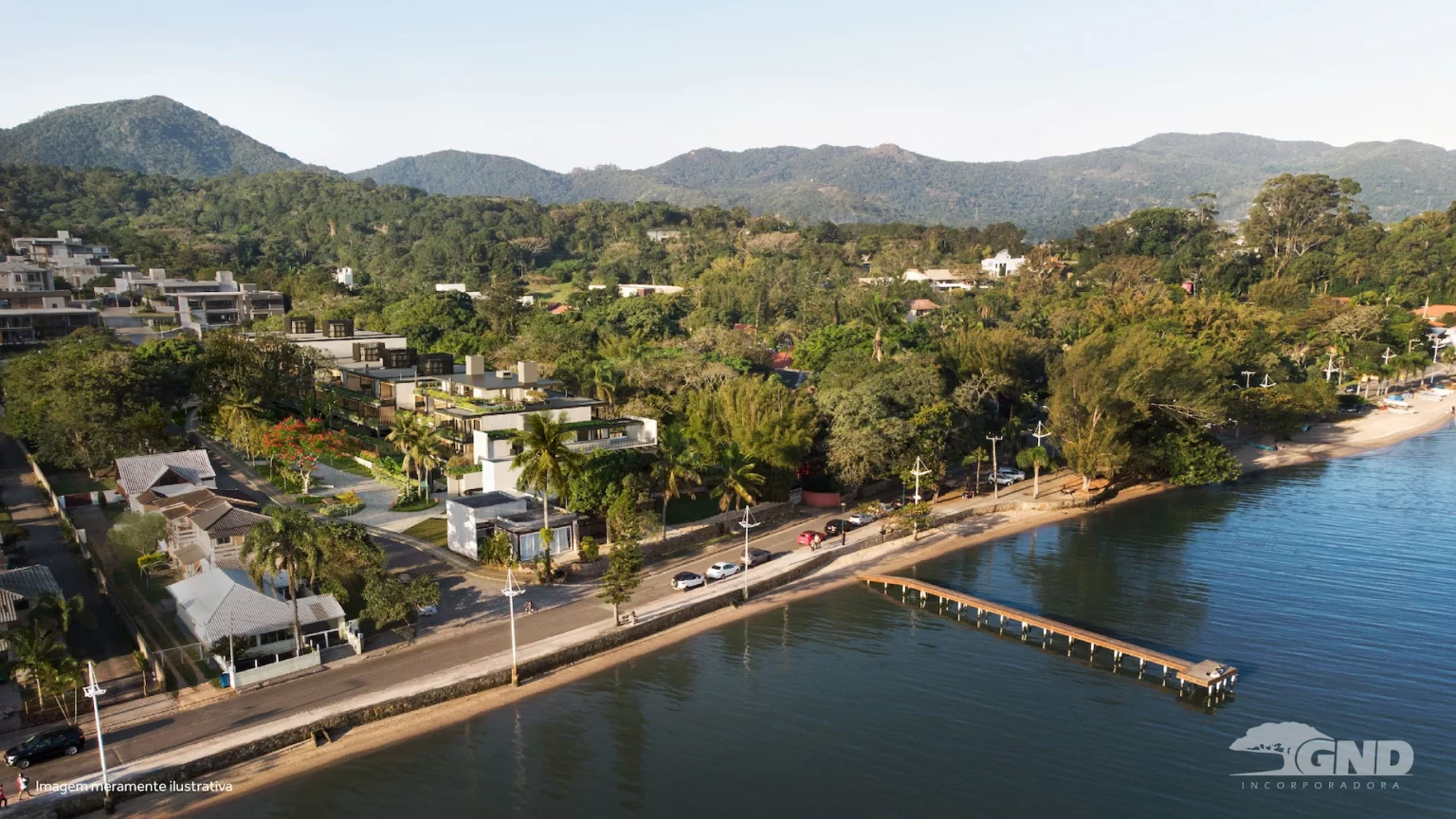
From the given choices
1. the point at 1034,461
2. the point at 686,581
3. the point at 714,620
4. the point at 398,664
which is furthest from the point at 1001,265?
the point at 398,664

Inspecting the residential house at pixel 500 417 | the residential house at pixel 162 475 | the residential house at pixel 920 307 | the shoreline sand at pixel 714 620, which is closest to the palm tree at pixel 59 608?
the shoreline sand at pixel 714 620

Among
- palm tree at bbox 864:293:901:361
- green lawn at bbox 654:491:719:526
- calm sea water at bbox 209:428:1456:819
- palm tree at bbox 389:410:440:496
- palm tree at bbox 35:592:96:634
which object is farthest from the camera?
palm tree at bbox 864:293:901:361

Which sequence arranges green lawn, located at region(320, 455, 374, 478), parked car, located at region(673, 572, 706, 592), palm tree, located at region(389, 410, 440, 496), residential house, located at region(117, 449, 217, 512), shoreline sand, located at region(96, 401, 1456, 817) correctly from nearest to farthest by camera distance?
shoreline sand, located at region(96, 401, 1456, 817) → parked car, located at region(673, 572, 706, 592) → residential house, located at region(117, 449, 217, 512) → palm tree, located at region(389, 410, 440, 496) → green lawn, located at region(320, 455, 374, 478)

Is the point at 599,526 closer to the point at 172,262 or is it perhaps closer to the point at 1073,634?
the point at 1073,634

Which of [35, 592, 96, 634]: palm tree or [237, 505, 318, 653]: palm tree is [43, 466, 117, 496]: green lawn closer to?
[35, 592, 96, 634]: palm tree

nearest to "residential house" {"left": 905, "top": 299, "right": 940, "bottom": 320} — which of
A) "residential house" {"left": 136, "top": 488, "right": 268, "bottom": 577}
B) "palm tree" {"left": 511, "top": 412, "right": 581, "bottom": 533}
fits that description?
"palm tree" {"left": 511, "top": 412, "right": 581, "bottom": 533}

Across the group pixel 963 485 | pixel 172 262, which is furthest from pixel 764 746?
pixel 172 262

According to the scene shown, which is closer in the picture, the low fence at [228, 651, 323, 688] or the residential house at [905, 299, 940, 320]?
the low fence at [228, 651, 323, 688]
